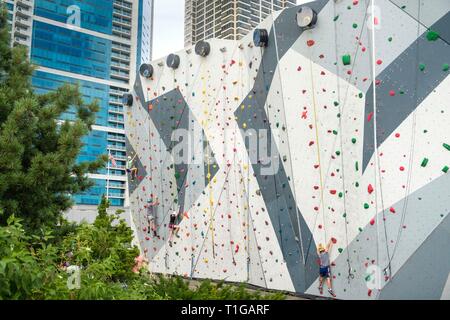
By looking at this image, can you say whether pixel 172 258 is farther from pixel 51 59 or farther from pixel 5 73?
pixel 51 59

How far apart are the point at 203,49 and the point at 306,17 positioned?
3438 mm

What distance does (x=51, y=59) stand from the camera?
144 ft

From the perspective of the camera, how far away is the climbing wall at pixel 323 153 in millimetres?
6852

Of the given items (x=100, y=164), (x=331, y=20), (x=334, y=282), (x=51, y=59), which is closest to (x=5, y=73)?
(x=100, y=164)

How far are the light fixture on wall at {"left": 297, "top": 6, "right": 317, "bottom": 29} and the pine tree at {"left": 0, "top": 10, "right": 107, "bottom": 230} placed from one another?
4211 mm

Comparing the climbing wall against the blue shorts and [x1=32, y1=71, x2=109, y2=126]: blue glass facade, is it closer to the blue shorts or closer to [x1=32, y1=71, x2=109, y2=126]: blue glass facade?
the blue shorts

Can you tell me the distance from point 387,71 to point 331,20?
4.93ft

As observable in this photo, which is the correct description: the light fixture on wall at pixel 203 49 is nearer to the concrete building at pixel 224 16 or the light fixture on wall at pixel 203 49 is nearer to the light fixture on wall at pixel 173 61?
the light fixture on wall at pixel 173 61

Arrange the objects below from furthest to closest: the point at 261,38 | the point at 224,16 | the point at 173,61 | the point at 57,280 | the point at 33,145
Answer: the point at 224,16 → the point at 173,61 → the point at 261,38 → the point at 33,145 → the point at 57,280

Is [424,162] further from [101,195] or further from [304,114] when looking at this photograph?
[101,195]

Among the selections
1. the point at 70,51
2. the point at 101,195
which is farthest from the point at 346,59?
the point at 70,51

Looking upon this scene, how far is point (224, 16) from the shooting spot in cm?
6950

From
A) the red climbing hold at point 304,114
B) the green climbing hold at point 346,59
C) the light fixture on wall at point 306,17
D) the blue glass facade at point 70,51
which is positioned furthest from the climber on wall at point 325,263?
the blue glass facade at point 70,51

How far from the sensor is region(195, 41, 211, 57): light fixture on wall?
11141 millimetres
